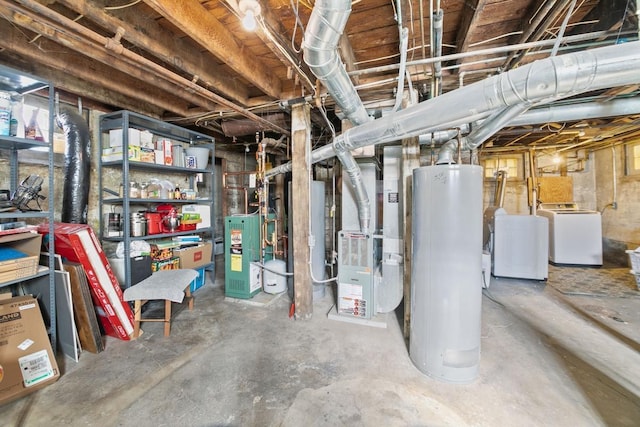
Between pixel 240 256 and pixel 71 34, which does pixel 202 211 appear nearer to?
pixel 240 256

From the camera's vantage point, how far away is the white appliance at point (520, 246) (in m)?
4.04

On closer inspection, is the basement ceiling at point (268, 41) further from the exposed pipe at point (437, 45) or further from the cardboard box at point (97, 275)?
the cardboard box at point (97, 275)

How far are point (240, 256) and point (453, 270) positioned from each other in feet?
7.95

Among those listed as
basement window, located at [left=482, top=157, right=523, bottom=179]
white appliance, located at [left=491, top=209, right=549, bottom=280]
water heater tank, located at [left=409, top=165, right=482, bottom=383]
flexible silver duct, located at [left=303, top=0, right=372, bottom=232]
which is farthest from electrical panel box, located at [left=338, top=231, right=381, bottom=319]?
basement window, located at [left=482, top=157, right=523, bottom=179]

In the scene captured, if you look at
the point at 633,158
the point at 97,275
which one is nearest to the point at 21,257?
the point at 97,275

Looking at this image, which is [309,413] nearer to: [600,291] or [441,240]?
[441,240]

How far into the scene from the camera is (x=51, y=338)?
6.52 ft

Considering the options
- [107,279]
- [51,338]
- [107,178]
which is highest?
[107,178]

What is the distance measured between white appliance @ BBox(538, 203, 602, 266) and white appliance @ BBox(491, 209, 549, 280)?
1329 millimetres

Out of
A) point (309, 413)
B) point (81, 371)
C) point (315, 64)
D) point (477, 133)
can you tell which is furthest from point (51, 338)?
point (477, 133)

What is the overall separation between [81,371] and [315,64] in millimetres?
2733

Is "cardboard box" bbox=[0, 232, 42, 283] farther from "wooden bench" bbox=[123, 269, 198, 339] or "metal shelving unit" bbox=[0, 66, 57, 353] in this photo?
"wooden bench" bbox=[123, 269, 198, 339]

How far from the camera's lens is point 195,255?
11.7ft

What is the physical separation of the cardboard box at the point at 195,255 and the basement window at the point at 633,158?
7.97 metres
